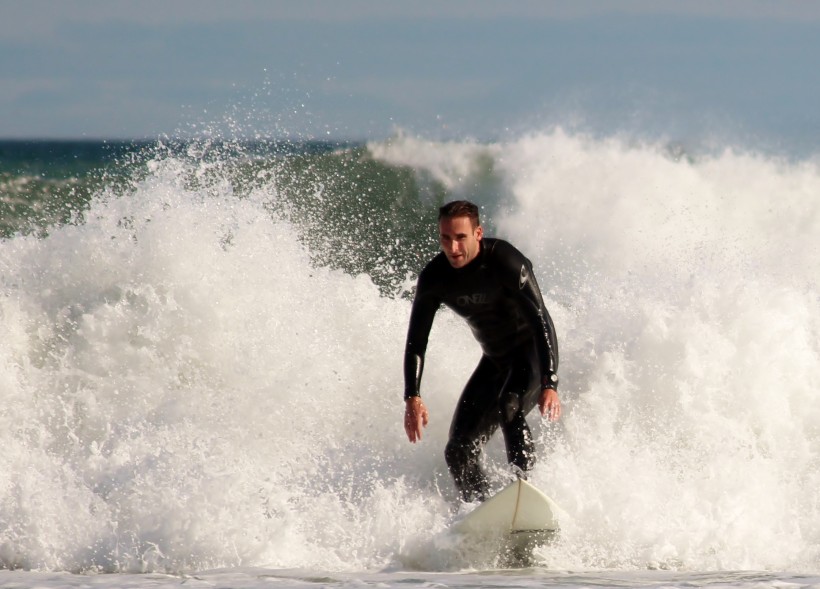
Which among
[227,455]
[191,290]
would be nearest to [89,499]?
[227,455]

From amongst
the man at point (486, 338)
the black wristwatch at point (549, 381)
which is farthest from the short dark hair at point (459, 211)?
the black wristwatch at point (549, 381)

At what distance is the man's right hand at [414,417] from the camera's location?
519cm

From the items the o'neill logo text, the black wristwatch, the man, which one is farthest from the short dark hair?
the black wristwatch

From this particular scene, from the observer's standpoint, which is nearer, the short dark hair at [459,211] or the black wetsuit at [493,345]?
the short dark hair at [459,211]

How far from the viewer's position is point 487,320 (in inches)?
219

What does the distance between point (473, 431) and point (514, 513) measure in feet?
1.88

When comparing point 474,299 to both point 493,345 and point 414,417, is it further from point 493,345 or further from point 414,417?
point 414,417

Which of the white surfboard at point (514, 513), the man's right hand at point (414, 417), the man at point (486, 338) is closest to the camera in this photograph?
the white surfboard at point (514, 513)

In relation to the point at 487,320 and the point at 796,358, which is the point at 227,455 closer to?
the point at 487,320

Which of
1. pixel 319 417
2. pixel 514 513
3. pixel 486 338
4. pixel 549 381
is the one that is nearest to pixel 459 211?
pixel 486 338

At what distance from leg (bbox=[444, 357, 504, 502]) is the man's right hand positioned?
0.32 m

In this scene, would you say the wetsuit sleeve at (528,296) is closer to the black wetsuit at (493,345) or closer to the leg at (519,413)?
the black wetsuit at (493,345)

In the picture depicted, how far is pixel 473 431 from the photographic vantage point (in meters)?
5.54

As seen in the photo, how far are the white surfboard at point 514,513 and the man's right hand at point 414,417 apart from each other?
1.51 ft
